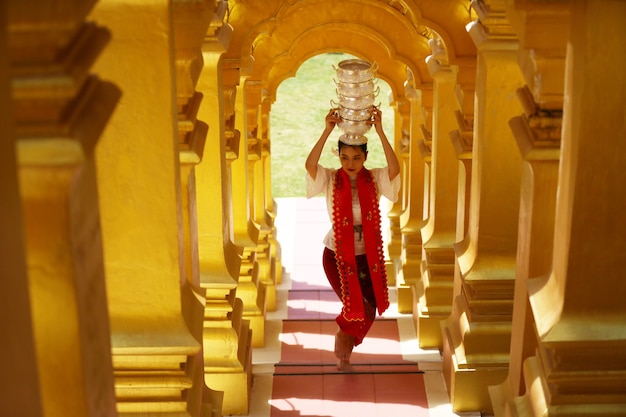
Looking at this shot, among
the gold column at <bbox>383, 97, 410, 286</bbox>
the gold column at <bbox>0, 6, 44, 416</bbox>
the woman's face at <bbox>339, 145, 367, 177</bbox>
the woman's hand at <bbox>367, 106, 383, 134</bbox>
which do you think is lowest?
the gold column at <bbox>383, 97, 410, 286</bbox>

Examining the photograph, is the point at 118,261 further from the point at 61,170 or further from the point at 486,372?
the point at 486,372

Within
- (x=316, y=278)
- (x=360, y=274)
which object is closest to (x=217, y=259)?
(x=360, y=274)

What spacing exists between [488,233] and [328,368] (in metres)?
1.90

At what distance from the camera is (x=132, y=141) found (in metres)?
3.72

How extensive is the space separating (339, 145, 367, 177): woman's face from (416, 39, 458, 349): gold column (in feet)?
3.89

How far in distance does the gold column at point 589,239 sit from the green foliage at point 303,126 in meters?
10.9

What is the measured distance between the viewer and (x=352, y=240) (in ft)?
20.4

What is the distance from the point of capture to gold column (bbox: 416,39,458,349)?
7113 millimetres

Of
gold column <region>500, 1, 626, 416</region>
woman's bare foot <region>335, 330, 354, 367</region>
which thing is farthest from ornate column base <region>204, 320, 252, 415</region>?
gold column <region>500, 1, 626, 416</region>

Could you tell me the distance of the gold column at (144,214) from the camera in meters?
3.61

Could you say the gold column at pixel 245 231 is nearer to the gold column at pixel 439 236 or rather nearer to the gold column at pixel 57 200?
the gold column at pixel 439 236

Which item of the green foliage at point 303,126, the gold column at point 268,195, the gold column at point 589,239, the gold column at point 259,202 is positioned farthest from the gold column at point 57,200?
the green foliage at point 303,126

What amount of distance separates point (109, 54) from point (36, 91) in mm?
1433

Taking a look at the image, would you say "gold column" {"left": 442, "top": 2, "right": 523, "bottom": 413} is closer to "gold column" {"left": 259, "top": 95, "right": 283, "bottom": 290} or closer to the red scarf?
the red scarf
